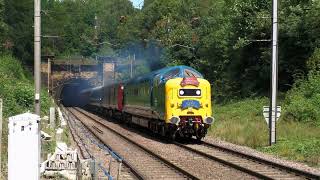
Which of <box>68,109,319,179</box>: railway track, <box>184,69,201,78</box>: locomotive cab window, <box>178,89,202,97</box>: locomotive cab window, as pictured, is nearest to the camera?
<box>68,109,319,179</box>: railway track

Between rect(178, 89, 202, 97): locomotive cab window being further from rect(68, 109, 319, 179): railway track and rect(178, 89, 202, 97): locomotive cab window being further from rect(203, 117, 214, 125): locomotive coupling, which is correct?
rect(68, 109, 319, 179): railway track

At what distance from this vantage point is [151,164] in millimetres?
17797

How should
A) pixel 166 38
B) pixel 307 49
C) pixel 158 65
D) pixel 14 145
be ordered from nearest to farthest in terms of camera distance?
pixel 14 145, pixel 307 49, pixel 158 65, pixel 166 38

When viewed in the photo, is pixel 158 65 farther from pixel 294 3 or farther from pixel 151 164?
pixel 151 164

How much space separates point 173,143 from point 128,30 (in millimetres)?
59009

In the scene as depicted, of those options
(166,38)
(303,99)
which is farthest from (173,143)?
(166,38)

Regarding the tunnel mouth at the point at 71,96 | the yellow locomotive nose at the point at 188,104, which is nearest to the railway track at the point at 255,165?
the yellow locomotive nose at the point at 188,104

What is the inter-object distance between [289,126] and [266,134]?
162cm

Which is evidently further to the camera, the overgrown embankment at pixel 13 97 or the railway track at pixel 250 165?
the overgrown embankment at pixel 13 97

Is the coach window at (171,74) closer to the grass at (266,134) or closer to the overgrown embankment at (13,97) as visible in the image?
the grass at (266,134)

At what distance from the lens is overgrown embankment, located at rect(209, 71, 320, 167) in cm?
2025

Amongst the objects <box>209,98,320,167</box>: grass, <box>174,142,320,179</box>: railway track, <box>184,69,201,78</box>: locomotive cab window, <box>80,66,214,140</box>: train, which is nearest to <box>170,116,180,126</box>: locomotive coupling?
<box>80,66,214,140</box>: train

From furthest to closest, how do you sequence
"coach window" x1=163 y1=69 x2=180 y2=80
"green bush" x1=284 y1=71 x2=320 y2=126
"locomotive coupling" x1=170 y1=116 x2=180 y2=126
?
1. "green bush" x1=284 y1=71 x2=320 y2=126
2. "coach window" x1=163 y1=69 x2=180 y2=80
3. "locomotive coupling" x1=170 y1=116 x2=180 y2=126

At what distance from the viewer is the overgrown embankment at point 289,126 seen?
20250 millimetres
